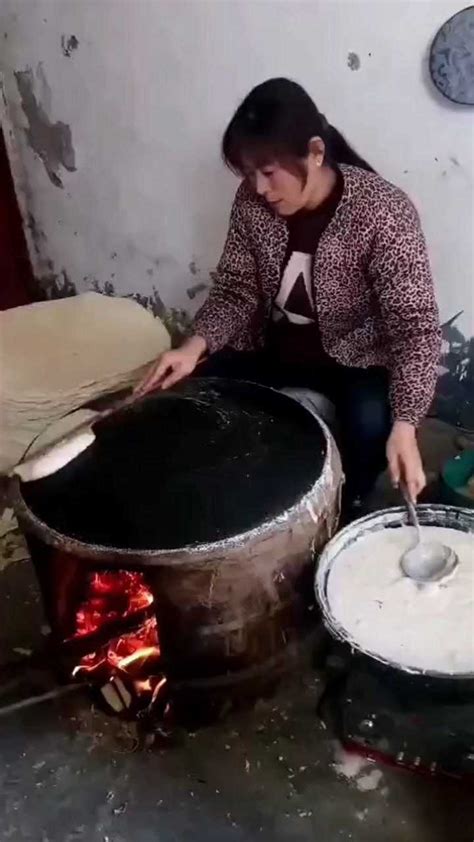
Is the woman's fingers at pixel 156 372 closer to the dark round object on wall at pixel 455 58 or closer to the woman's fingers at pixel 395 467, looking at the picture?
the woman's fingers at pixel 395 467

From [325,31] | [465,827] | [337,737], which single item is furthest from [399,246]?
[465,827]

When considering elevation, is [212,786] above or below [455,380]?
below

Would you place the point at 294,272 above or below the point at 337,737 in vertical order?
above

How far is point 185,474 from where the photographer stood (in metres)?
1.60

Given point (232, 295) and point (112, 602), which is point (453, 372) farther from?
point (112, 602)

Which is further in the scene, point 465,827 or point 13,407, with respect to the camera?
point 13,407

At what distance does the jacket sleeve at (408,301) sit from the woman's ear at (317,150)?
16cm

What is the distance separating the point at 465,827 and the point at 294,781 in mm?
289

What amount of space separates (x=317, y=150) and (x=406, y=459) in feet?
1.92

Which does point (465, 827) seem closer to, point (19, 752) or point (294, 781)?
point (294, 781)

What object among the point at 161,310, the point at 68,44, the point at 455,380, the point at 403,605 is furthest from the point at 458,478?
the point at 68,44

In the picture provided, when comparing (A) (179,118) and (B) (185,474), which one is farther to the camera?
(A) (179,118)

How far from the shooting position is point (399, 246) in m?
1.73

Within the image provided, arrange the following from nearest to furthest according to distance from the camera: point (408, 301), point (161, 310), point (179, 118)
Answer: point (408, 301)
point (179, 118)
point (161, 310)
